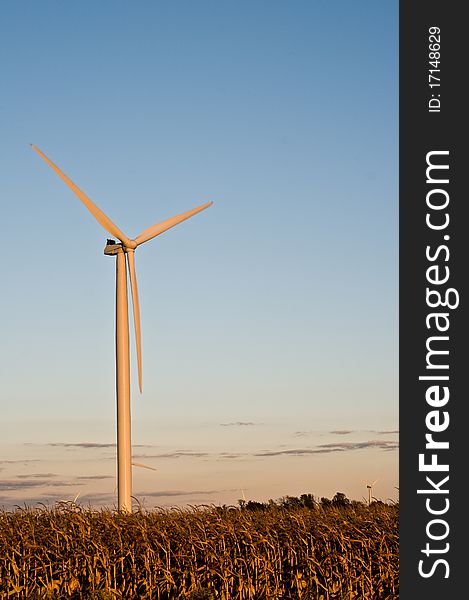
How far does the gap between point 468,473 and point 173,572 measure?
654 cm

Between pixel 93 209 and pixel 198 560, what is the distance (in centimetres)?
1536

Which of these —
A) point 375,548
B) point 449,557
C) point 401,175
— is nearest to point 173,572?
point 375,548

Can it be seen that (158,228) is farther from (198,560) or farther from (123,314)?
(198,560)

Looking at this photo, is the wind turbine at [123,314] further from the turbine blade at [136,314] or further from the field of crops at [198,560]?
the field of crops at [198,560]

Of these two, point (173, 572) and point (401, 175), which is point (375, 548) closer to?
point (173, 572)

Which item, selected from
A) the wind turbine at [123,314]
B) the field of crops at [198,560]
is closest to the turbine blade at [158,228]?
the wind turbine at [123,314]

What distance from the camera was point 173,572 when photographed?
22.3 metres

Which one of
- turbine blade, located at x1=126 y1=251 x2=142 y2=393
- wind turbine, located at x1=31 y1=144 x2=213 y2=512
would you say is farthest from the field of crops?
turbine blade, located at x1=126 y1=251 x2=142 y2=393

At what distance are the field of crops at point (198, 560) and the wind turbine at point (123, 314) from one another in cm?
914

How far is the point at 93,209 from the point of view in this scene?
3503 cm

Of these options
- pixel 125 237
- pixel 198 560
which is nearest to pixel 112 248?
pixel 125 237

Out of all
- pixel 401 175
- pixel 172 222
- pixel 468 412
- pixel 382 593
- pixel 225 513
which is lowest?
pixel 382 593

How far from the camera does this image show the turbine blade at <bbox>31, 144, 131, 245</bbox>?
35.0 meters

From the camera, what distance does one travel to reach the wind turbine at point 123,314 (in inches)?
1302
